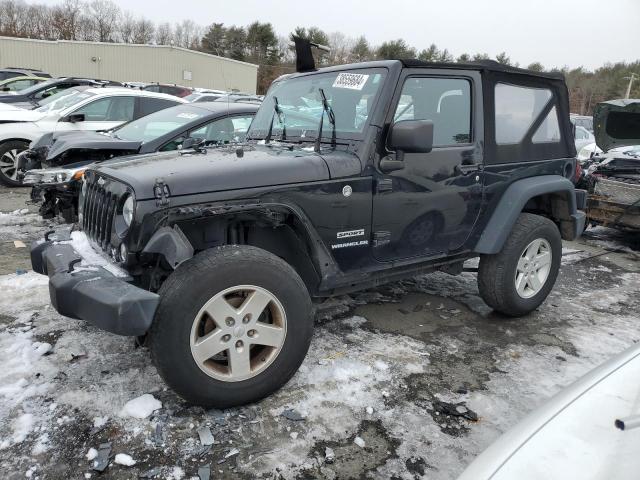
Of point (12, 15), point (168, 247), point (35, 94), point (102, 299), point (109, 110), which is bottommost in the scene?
point (102, 299)

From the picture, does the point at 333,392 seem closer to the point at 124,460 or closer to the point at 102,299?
the point at 124,460

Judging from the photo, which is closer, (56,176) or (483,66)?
(483,66)

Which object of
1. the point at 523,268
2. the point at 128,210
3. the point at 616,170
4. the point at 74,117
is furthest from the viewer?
the point at 74,117

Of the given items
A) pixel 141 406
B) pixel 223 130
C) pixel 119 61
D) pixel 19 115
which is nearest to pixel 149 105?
pixel 19 115

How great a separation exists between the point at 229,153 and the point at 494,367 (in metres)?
2.29

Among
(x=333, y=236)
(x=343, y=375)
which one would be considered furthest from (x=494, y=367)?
(x=333, y=236)

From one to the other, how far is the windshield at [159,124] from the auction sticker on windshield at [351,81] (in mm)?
3190

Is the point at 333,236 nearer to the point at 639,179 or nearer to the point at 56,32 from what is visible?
the point at 639,179

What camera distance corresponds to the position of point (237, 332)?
8.46ft

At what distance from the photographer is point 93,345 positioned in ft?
10.8

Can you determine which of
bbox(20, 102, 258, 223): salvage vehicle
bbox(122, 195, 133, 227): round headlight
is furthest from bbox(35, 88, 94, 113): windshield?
bbox(122, 195, 133, 227): round headlight

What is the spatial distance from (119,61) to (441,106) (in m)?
37.5

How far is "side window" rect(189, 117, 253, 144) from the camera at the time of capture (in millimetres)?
6109

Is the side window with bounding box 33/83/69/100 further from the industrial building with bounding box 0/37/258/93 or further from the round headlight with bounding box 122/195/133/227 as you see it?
the industrial building with bounding box 0/37/258/93
